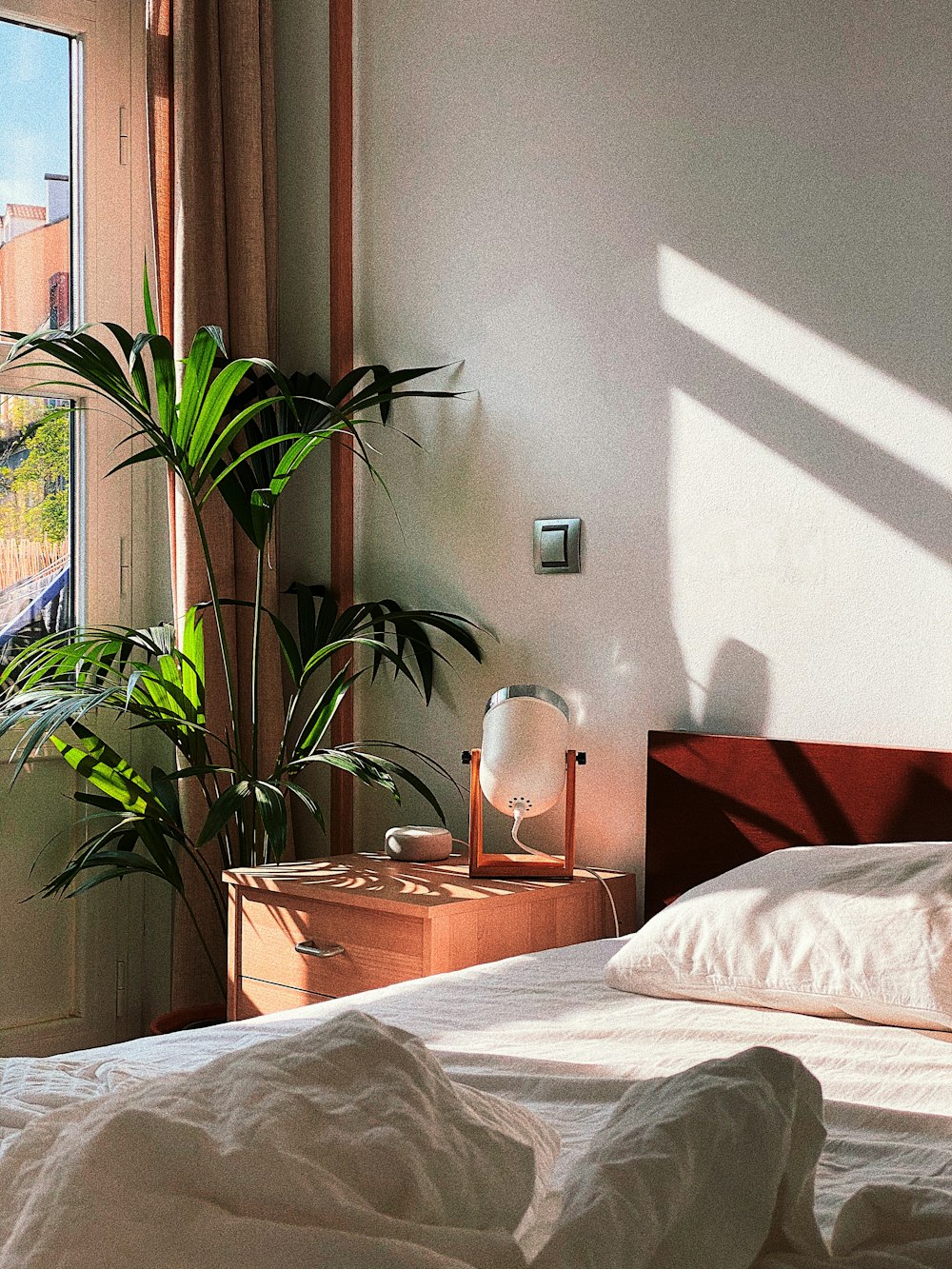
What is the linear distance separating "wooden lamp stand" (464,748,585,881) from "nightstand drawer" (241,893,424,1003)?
0.23 metres

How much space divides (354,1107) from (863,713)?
5.02ft

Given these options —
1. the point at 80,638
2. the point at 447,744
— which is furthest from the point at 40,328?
the point at 447,744

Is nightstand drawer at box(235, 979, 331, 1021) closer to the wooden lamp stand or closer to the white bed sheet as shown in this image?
the wooden lamp stand

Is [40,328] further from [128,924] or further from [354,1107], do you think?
[354,1107]

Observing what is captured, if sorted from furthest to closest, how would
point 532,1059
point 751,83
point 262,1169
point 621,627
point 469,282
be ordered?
point 469,282 < point 621,627 < point 751,83 < point 532,1059 < point 262,1169

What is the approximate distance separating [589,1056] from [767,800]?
810 mm

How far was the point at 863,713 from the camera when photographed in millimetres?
2268

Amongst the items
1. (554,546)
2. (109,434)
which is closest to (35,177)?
(109,434)

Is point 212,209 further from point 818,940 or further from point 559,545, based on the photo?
point 818,940

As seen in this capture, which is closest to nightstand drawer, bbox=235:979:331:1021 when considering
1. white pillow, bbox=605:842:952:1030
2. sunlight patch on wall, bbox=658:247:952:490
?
white pillow, bbox=605:842:952:1030

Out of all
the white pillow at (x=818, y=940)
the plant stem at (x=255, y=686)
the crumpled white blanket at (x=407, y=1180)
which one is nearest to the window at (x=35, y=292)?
the plant stem at (x=255, y=686)

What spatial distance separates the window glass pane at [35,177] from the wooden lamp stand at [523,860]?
4.69 ft

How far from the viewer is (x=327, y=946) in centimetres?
241

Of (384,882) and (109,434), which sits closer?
(384,882)
